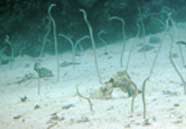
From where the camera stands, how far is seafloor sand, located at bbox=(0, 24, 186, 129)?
3.82 metres

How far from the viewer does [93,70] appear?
23.7ft

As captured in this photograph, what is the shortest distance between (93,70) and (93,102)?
8.37ft

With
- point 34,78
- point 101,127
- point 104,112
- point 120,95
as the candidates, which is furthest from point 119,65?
point 101,127

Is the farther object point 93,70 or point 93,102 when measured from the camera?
point 93,70

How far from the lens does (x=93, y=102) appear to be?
185 inches

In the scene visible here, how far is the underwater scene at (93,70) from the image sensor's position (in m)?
4.12

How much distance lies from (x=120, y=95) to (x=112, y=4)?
5438mm

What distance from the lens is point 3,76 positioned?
781 cm

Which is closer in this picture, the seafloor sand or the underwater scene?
the seafloor sand

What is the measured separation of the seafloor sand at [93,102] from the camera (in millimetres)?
3824

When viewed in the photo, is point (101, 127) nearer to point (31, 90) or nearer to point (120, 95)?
point (120, 95)

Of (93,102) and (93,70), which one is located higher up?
(93,70)

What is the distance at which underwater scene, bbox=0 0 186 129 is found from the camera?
4121 millimetres

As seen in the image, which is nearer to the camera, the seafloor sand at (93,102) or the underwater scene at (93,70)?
the seafloor sand at (93,102)
